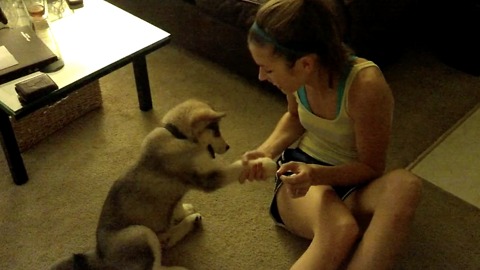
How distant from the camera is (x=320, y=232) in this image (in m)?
1.43

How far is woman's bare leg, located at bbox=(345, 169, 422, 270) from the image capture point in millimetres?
A: 1340

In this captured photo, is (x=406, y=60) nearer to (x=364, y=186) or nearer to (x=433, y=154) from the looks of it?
(x=433, y=154)

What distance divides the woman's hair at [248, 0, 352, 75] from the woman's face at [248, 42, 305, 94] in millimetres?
14

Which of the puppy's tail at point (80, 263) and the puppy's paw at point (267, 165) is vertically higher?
the puppy's paw at point (267, 165)

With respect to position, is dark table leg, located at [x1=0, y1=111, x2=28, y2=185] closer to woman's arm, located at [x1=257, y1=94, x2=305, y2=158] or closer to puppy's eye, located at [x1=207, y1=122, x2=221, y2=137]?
puppy's eye, located at [x1=207, y1=122, x2=221, y2=137]

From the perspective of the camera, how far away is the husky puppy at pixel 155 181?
1498 millimetres

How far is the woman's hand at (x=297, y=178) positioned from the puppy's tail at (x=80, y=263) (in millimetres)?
573

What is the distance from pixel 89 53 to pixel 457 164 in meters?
1.34

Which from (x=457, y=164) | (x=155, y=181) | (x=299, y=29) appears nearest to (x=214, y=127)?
(x=155, y=181)

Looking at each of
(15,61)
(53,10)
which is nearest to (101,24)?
(53,10)

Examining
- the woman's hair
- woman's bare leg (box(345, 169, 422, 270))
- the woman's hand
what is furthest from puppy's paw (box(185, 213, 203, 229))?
the woman's hair

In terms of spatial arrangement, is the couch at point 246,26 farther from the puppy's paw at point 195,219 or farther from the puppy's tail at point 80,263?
the puppy's tail at point 80,263

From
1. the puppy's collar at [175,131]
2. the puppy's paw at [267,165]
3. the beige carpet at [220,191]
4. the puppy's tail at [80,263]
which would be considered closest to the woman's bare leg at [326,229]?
the puppy's paw at [267,165]

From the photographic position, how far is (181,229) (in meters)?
1.76
